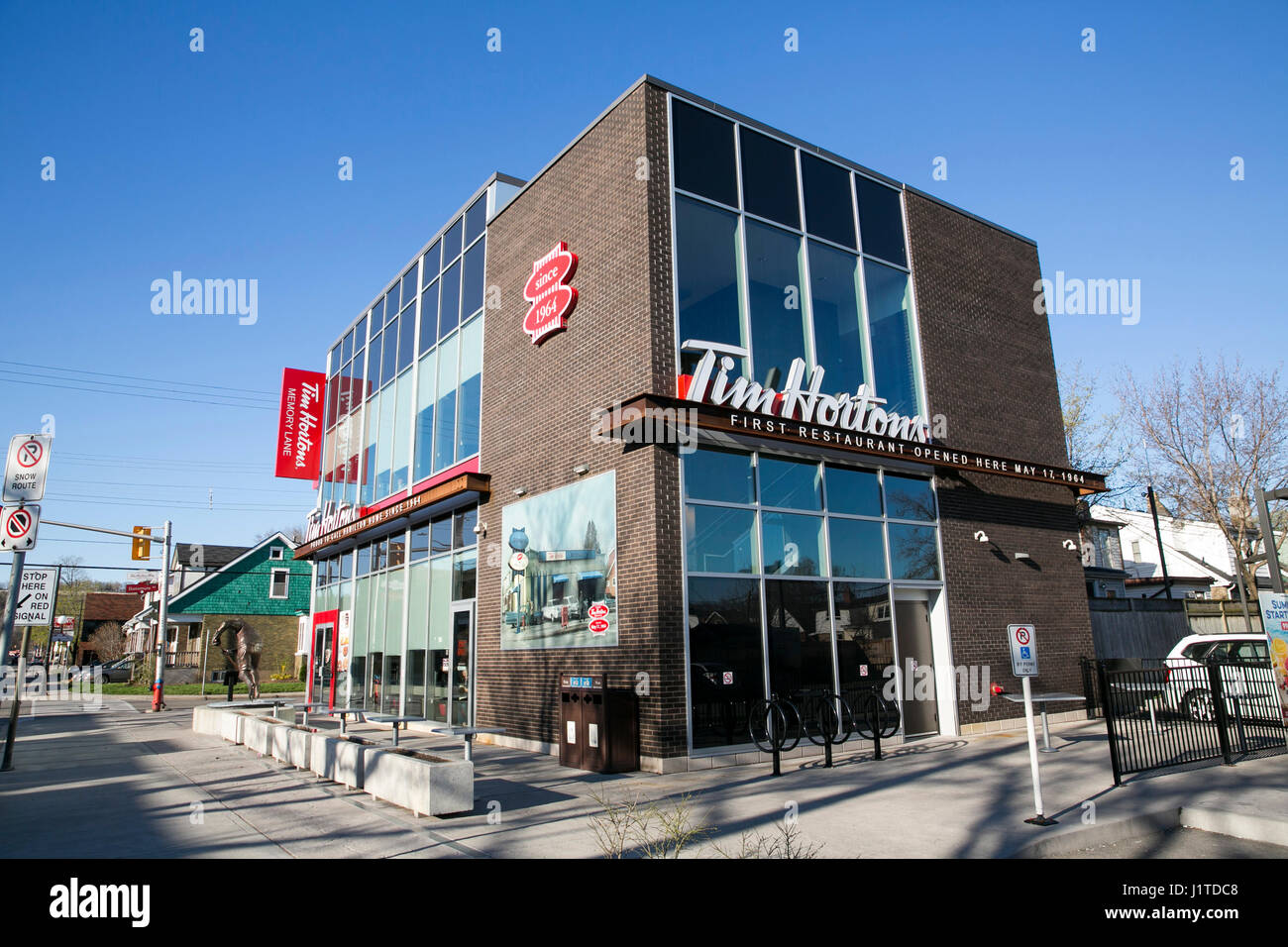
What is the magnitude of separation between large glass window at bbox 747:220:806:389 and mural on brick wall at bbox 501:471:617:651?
329 cm

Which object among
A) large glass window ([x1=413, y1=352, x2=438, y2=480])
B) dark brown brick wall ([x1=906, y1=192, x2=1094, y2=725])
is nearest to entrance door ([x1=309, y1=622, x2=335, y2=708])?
large glass window ([x1=413, y1=352, x2=438, y2=480])

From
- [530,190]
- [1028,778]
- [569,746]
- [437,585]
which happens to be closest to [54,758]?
[437,585]

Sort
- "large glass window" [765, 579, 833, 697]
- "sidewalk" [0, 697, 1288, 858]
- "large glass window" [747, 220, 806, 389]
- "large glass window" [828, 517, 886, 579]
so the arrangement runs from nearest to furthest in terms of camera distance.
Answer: "sidewalk" [0, 697, 1288, 858] → "large glass window" [765, 579, 833, 697] → "large glass window" [747, 220, 806, 389] → "large glass window" [828, 517, 886, 579]

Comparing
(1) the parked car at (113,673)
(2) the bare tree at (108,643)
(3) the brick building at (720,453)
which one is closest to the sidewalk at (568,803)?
(3) the brick building at (720,453)

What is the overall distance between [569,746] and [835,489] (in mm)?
5983

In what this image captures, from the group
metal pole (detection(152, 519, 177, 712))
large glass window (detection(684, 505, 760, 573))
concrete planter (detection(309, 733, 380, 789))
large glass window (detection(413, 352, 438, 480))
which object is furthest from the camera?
metal pole (detection(152, 519, 177, 712))

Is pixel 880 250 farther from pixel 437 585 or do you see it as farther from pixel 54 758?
pixel 54 758

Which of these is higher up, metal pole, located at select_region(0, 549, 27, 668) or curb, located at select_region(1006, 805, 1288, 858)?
metal pole, located at select_region(0, 549, 27, 668)

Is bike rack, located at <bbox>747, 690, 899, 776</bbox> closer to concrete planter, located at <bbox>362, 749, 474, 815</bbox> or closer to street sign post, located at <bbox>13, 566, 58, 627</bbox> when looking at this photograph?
concrete planter, located at <bbox>362, 749, 474, 815</bbox>

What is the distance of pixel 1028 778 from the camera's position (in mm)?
9469

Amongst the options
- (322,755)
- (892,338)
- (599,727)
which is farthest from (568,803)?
(892,338)

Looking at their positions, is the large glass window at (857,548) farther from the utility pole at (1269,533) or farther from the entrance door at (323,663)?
the entrance door at (323,663)

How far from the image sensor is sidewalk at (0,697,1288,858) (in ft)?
22.1
